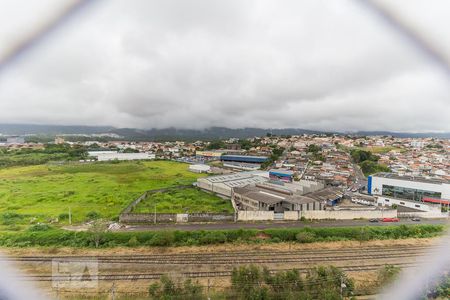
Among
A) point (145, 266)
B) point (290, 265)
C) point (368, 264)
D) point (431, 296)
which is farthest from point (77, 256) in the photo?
point (431, 296)

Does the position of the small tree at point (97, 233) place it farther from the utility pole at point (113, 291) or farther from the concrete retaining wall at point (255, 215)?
the concrete retaining wall at point (255, 215)

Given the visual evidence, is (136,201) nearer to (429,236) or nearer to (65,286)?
(65,286)

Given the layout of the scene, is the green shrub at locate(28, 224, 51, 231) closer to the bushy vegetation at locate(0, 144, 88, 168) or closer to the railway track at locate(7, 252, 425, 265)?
the railway track at locate(7, 252, 425, 265)

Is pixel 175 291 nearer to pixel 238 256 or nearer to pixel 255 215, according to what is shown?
pixel 238 256

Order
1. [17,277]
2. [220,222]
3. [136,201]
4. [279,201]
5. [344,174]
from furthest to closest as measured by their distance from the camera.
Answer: [344,174], [136,201], [279,201], [220,222], [17,277]

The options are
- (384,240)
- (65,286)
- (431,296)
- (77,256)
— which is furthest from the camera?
(384,240)

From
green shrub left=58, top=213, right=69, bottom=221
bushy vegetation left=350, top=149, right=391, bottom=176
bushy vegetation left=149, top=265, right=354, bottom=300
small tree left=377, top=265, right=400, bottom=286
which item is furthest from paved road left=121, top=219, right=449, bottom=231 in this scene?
bushy vegetation left=350, top=149, right=391, bottom=176
